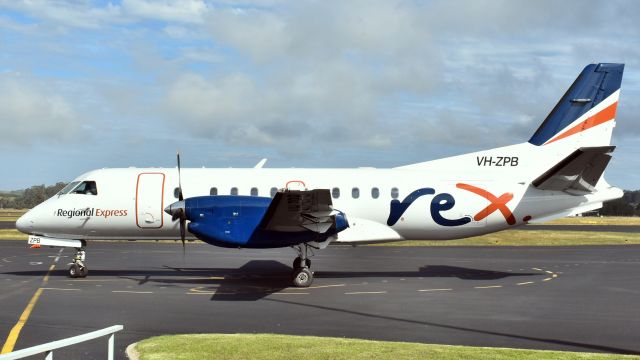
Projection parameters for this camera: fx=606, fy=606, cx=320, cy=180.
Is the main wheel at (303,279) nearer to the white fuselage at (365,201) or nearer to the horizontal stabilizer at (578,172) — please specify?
the white fuselage at (365,201)

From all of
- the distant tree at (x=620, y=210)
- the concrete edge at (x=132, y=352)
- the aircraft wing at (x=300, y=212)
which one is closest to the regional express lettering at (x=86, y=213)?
the aircraft wing at (x=300, y=212)

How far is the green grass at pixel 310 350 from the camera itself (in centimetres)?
952

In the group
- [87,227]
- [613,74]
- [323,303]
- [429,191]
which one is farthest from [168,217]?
[613,74]

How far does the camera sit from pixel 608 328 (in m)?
12.4

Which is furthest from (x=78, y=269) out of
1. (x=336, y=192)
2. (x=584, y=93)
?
(x=584, y=93)

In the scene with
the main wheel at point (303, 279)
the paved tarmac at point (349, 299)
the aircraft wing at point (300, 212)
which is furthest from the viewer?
the main wheel at point (303, 279)

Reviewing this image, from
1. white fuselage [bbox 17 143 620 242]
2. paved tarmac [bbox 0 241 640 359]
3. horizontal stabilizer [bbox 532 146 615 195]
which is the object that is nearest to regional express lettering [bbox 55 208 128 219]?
white fuselage [bbox 17 143 620 242]

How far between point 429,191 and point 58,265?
15.7m

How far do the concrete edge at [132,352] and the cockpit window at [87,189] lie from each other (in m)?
11.4

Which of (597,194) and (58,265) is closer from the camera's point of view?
(597,194)

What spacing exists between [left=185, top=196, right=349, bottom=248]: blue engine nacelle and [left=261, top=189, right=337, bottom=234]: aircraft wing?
31 centimetres

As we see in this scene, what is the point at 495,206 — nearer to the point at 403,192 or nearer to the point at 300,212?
the point at 403,192

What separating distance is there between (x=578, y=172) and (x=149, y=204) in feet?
45.4

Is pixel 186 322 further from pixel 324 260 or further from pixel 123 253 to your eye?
pixel 123 253
